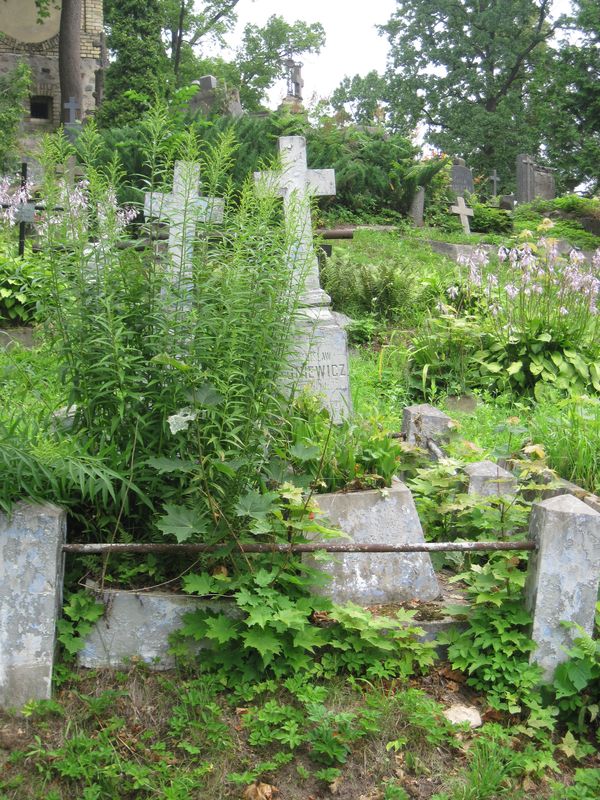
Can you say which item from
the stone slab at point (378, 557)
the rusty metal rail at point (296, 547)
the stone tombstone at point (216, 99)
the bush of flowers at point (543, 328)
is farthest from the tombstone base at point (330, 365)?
the stone tombstone at point (216, 99)

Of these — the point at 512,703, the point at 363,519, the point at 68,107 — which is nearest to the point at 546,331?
the point at 363,519

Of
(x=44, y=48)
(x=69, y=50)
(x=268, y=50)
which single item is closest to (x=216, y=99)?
(x=69, y=50)

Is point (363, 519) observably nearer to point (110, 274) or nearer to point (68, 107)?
point (110, 274)

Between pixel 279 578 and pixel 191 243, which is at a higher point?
pixel 191 243

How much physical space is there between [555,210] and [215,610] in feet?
65.4

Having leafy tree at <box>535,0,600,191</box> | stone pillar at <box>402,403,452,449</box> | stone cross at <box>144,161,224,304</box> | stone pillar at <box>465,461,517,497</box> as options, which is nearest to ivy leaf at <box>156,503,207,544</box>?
stone cross at <box>144,161,224,304</box>

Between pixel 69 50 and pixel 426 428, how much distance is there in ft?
59.5

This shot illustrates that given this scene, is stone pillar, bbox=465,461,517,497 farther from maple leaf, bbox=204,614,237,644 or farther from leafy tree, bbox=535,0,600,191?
leafy tree, bbox=535,0,600,191

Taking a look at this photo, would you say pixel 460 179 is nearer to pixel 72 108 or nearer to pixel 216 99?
pixel 216 99

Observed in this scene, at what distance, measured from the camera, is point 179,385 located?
381 centimetres

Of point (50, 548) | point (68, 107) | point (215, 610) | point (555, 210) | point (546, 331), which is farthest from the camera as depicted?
point (555, 210)

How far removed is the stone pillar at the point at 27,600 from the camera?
361 centimetres

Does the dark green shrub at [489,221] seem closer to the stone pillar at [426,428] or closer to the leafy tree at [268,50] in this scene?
the stone pillar at [426,428]

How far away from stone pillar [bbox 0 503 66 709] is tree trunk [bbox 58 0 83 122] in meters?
18.8
